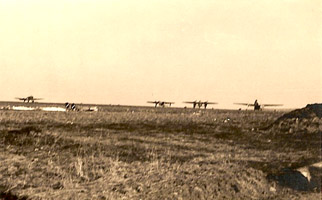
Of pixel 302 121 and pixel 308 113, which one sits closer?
pixel 302 121

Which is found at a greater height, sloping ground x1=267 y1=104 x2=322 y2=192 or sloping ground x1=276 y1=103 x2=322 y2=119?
sloping ground x1=276 y1=103 x2=322 y2=119

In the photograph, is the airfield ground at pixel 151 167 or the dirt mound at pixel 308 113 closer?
the airfield ground at pixel 151 167

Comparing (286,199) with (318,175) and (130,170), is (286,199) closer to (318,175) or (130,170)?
(318,175)

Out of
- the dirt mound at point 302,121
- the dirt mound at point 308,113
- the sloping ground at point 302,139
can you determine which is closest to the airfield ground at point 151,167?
the sloping ground at point 302,139

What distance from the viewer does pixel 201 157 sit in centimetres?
1566

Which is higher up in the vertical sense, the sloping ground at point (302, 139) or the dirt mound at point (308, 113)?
the dirt mound at point (308, 113)

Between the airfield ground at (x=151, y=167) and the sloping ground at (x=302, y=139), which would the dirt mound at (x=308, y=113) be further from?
the airfield ground at (x=151, y=167)

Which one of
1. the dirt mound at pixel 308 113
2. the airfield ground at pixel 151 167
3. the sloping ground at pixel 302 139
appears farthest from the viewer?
the dirt mound at pixel 308 113

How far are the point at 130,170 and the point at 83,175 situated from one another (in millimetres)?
1711

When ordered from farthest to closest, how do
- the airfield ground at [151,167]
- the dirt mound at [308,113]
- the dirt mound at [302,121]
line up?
the dirt mound at [308,113]
the dirt mound at [302,121]
the airfield ground at [151,167]

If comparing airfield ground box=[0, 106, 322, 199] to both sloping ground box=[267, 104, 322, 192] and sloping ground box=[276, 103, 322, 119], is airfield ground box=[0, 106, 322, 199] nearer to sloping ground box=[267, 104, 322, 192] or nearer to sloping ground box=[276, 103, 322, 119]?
sloping ground box=[267, 104, 322, 192]

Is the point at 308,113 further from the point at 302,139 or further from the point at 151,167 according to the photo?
the point at 151,167

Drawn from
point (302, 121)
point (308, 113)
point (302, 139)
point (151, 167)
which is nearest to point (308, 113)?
point (308, 113)

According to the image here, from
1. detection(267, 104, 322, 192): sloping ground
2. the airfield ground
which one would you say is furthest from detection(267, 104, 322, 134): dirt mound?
the airfield ground
